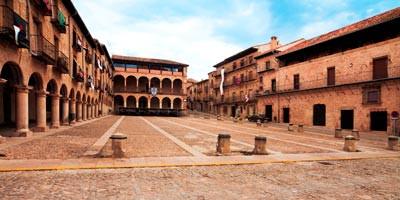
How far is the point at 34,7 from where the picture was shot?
11.1 m

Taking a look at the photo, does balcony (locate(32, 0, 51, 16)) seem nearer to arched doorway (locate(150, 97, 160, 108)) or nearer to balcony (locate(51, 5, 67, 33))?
balcony (locate(51, 5, 67, 33))

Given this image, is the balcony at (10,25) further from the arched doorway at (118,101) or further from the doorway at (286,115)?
the arched doorway at (118,101)

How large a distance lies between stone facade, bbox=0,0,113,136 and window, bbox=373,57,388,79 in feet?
79.0

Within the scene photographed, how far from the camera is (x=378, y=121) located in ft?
60.7


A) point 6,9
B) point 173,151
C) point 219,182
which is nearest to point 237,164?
point 219,182

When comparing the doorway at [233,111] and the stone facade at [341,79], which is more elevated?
the stone facade at [341,79]

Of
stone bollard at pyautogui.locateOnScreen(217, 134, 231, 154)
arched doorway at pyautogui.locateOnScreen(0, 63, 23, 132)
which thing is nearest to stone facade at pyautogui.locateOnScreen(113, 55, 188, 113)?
arched doorway at pyautogui.locateOnScreen(0, 63, 23, 132)

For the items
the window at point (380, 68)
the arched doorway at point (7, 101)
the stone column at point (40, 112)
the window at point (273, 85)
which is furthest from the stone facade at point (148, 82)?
the window at point (380, 68)

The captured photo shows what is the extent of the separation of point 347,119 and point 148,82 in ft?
120

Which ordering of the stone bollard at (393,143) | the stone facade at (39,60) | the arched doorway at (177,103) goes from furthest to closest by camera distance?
1. the arched doorway at (177,103)
2. the stone bollard at (393,143)
3. the stone facade at (39,60)

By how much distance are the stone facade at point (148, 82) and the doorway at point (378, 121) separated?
107ft

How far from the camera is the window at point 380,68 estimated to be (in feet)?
59.5

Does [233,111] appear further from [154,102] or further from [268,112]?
[154,102]

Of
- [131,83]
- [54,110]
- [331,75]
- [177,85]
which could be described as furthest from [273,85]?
[131,83]
